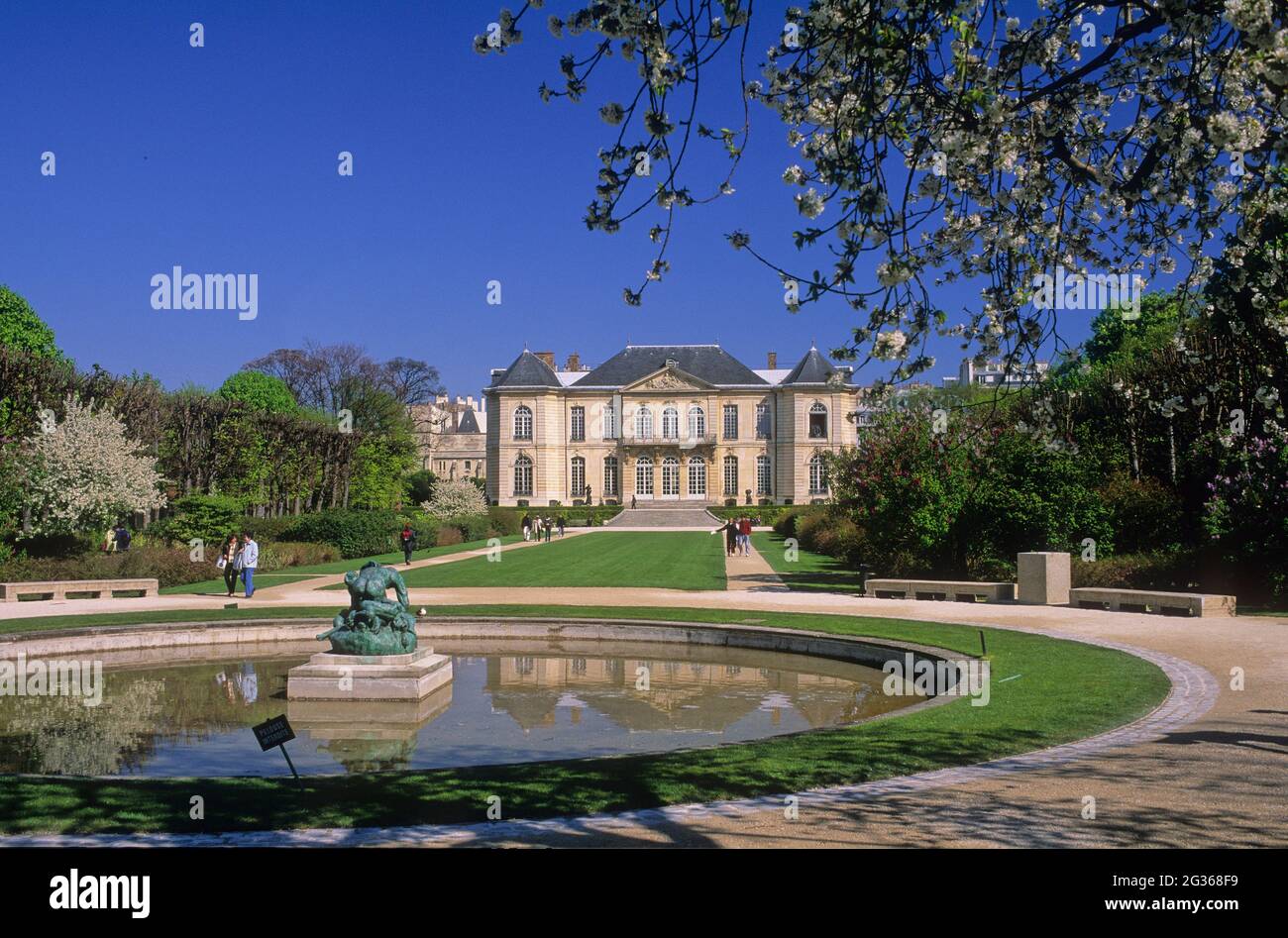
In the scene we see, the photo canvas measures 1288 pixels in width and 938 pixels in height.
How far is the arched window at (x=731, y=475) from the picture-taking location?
7825cm

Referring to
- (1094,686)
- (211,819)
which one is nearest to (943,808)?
(211,819)

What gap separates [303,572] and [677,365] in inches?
2109

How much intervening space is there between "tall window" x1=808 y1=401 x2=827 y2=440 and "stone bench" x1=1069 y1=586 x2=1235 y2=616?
5765 centimetres

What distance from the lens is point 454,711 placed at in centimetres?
1060

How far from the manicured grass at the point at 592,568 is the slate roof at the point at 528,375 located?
39090mm

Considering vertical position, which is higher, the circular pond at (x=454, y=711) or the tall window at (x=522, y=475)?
the tall window at (x=522, y=475)

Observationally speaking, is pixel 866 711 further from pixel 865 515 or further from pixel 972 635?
pixel 865 515

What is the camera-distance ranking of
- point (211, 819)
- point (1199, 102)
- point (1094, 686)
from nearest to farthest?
point (1199, 102) < point (211, 819) < point (1094, 686)

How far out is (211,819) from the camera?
5.90m

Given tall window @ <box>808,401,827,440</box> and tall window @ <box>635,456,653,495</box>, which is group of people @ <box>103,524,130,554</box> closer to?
tall window @ <box>635,456,653,495</box>

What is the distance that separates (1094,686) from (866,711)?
7.07 feet

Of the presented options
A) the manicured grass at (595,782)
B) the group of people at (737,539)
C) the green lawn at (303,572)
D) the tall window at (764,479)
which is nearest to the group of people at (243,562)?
the green lawn at (303,572)

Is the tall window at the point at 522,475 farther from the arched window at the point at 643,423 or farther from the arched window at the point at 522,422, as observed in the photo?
the arched window at the point at 643,423

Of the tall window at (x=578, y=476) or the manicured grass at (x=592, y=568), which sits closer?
the manicured grass at (x=592, y=568)
